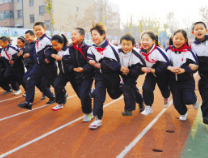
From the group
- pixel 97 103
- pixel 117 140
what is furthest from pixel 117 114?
pixel 117 140

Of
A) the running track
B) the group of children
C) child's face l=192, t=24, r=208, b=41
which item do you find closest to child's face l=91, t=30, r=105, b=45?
the group of children

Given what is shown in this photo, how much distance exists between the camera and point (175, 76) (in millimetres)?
4250

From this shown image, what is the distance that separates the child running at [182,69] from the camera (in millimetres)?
4012

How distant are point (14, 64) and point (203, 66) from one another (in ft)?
18.0

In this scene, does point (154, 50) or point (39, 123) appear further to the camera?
point (39, 123)

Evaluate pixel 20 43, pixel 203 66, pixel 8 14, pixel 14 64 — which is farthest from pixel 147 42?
pixel 8 14

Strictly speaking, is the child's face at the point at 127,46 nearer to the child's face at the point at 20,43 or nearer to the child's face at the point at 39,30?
the child's face at the point at 39,30

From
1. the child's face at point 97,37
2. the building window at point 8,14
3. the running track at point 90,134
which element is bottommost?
the running track at point 90,134

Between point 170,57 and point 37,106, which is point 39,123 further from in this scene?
point 170,57

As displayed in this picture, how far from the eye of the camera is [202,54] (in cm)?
414

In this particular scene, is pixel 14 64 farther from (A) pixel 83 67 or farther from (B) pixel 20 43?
(A) pixel 83 67

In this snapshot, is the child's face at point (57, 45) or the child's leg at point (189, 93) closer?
the child's leg at point (189, 93)

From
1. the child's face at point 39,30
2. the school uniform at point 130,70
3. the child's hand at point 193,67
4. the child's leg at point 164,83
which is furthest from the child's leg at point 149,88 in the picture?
the child's face at point 39,30

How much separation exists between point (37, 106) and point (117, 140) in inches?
122
